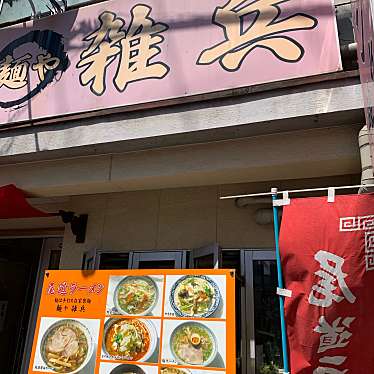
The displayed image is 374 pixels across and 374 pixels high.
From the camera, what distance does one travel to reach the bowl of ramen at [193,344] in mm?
3238

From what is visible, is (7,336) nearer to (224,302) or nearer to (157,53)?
(224,302)

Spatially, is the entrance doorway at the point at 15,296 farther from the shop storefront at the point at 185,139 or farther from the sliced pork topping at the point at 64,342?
the sliced pork topping at the point at 64,342

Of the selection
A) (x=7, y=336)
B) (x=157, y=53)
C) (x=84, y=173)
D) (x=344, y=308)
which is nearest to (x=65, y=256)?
(x=84, y=173)

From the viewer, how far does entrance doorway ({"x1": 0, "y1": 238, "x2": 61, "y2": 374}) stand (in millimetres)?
7453

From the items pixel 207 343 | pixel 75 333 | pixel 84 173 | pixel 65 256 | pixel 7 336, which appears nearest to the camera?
pixel 207 343

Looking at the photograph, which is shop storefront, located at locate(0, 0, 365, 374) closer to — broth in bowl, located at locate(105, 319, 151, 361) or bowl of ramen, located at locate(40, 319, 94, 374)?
broth in bowl, located at locate(105, 319, 151, 361)

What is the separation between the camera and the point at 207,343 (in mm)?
3275

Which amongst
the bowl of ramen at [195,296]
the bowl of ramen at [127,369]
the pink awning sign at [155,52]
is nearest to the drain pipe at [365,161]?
the pink awning sign at [155,52]

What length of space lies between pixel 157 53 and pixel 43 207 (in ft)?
12.1

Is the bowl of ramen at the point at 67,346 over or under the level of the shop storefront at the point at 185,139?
under

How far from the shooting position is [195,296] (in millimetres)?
3414

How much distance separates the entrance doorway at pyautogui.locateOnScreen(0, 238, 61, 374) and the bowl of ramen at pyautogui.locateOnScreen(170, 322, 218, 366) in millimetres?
4534

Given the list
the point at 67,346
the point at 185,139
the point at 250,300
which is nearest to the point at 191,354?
the point at 67,346

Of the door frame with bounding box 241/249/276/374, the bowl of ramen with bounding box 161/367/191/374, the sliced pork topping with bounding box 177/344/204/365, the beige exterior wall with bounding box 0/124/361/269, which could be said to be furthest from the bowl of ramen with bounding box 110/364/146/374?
the beige exterior wall with bounding box 0/124/361/269
